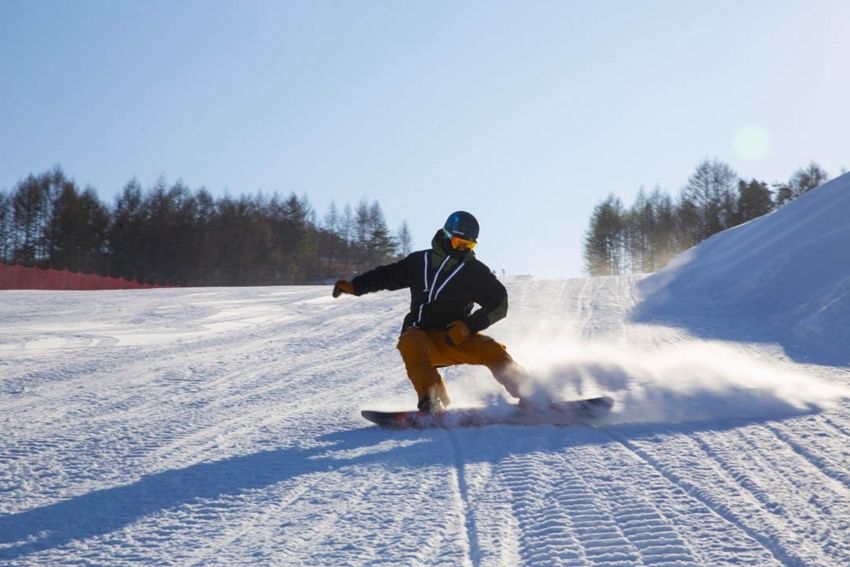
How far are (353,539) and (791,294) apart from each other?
11103 millimetres

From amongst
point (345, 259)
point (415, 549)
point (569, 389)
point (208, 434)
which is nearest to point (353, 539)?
point (415, 549)

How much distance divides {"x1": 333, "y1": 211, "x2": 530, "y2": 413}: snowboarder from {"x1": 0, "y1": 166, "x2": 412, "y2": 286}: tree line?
52.9 m

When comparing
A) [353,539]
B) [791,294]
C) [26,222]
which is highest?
[26,222]

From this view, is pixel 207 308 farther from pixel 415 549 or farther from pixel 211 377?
pixel 415 549

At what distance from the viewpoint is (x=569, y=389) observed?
5.66 metres

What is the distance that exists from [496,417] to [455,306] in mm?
935

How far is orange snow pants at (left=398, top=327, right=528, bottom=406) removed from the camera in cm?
498

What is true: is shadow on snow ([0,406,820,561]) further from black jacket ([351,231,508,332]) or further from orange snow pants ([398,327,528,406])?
black jacket ([351,231,508,332])

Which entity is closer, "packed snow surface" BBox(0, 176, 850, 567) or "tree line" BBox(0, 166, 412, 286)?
"packed snow surface" BBox(0, 176, 850, 567)

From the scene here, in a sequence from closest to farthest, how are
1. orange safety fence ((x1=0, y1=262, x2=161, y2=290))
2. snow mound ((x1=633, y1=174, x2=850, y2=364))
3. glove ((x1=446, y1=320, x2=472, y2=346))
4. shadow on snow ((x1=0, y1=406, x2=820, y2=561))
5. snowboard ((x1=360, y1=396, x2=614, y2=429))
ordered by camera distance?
1. shadow on snow ((x1=0, y1=406, x2=820, y2=561))
2. snowboard ((x1=360, y1=396, x2=614, y2=429))
3. glove ((x1=446, y1=320, x2=472, y2=346))
4. snow mound ((x1=633, y1=174, x2=850, y2=364))
5. orange safety fence ((x1=0, y1=262, x2=161, y2=290))

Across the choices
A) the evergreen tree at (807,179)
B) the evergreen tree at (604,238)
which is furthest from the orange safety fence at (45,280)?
the evergreen tree at (807,179)

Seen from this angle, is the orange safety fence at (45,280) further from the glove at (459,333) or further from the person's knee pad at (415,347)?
the glove at (459,333)

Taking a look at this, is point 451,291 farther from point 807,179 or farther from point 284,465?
point 807,179

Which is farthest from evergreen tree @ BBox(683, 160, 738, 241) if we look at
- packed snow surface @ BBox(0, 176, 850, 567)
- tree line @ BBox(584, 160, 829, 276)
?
packed snow surface @ BBox(0, 176, 850, 567)
